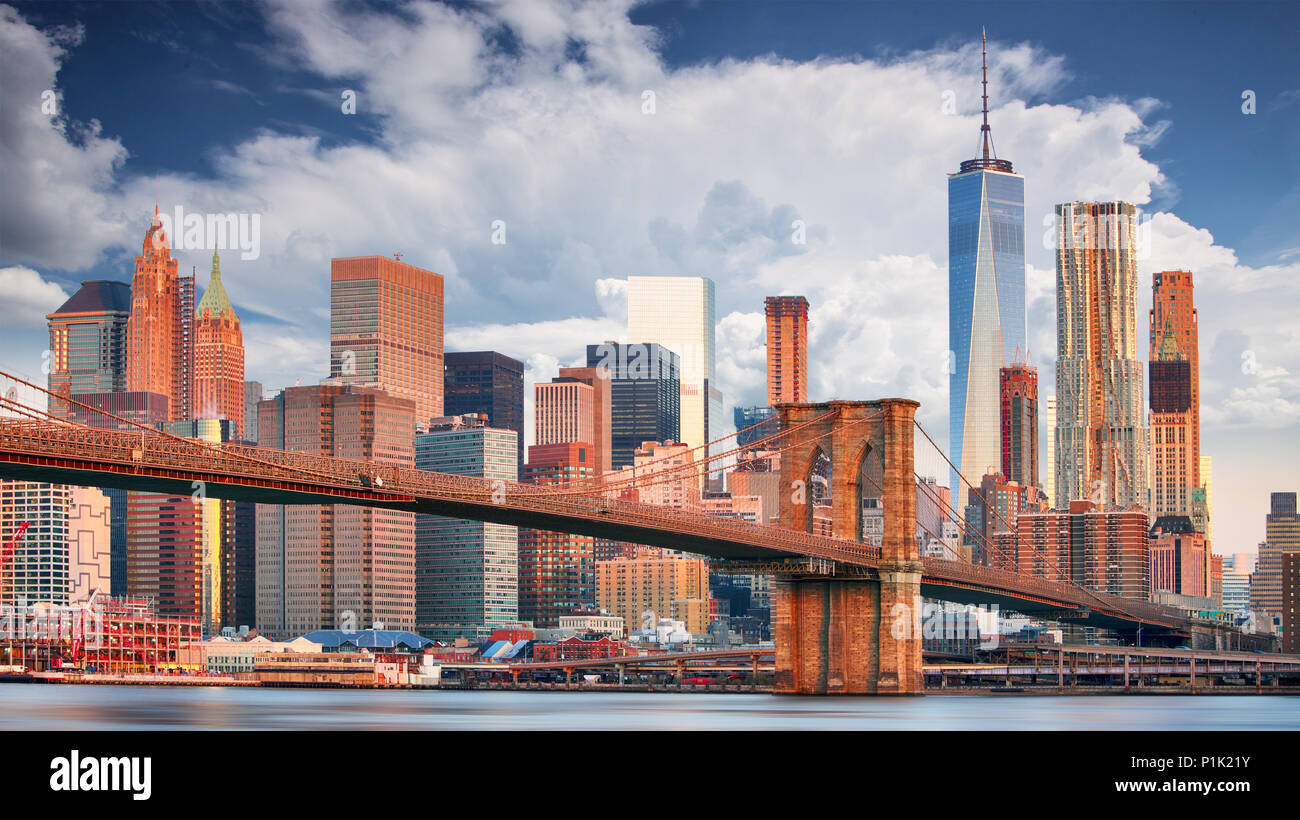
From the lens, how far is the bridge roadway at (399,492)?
169 feet

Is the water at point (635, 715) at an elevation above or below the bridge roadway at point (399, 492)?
below


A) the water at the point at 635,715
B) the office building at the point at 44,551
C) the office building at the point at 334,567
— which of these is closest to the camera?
the water at the point at 635,715

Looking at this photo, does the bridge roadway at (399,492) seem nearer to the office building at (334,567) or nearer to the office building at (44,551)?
the office building at (334,567)

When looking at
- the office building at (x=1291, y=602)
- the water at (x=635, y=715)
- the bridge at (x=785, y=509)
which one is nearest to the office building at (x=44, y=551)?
the water at (x=635, y=715)

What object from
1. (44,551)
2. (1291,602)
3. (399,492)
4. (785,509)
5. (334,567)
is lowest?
(1291,602)

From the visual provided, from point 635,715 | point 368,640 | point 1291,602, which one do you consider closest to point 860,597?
point 635,715

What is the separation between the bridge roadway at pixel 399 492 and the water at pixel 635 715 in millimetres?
6134

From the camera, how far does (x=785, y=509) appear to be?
3310 inches

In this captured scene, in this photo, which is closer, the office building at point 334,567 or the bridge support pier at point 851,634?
the bridge support pier at point 851,634

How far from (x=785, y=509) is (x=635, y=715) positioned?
19.0 metres

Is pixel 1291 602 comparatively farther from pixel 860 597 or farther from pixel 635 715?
pixel 635 715

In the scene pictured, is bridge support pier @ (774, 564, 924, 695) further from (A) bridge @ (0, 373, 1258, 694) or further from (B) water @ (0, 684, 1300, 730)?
(B) water @ (0, 684, 1300, 730)
